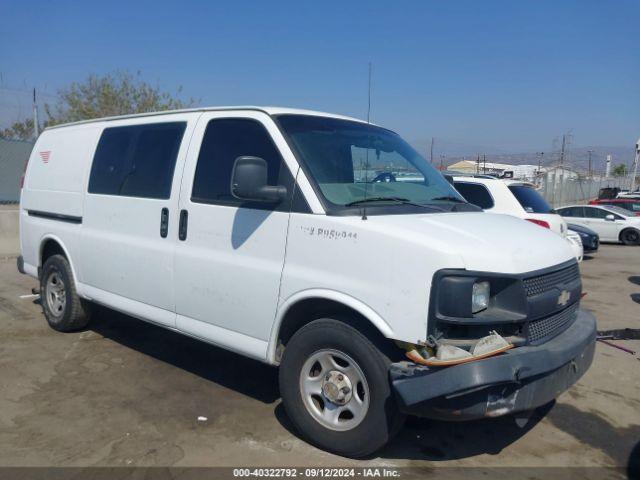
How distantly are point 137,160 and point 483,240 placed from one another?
3146mm

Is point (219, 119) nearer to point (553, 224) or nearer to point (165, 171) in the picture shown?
point (165, 171)

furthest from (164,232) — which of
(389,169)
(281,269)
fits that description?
(389,169)

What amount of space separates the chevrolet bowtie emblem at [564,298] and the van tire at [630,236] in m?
17.4

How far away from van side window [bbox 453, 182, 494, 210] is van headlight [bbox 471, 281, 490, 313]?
609 centimetres

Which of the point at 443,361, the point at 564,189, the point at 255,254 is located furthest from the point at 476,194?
the point at 564,189

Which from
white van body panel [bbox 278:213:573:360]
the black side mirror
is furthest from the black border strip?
white van body panel [bbox 278:213:573:360]

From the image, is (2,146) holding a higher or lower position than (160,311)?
higher

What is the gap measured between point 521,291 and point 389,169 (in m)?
1.61

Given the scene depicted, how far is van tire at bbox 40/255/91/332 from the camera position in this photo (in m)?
5.95

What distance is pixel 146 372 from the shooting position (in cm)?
521

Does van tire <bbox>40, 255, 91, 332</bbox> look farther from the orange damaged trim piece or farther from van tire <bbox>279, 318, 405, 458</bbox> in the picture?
the orange damaged trim piece

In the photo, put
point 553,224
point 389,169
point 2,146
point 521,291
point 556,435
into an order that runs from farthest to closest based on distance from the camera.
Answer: point 2,146
point 553,224
point 389,169
point 556,435
point 521,291

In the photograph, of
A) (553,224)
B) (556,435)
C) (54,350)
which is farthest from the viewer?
(553,224)

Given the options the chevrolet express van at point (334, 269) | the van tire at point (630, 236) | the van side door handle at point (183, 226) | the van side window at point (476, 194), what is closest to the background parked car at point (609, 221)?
the van tire at point (630, 236)
